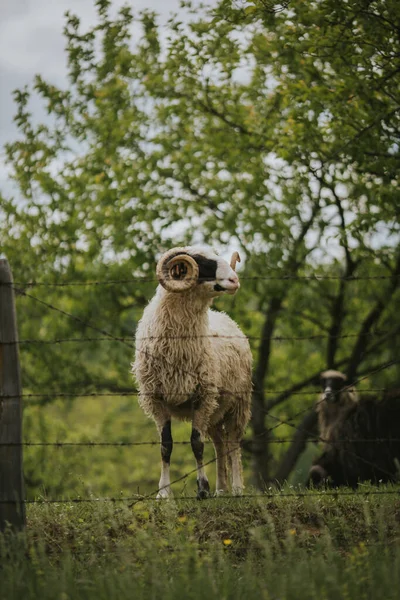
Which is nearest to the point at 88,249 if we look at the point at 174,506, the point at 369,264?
the point at 369,264

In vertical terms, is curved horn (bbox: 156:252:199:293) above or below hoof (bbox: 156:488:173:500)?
above

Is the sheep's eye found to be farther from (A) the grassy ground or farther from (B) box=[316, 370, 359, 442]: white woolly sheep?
(B) box=[316, 370, 359, 442]: white woolly sheep

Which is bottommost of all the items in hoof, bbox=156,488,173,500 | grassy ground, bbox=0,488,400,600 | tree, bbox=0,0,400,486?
grassy ground, bbox=0,488,400,600

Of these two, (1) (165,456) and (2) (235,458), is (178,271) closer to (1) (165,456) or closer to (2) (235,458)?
(1) (165,456)

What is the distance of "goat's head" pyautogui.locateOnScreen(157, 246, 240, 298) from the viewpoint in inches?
302

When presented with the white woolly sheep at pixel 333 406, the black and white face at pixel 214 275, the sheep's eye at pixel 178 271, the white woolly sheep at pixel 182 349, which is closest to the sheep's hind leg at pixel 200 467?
Result: the white woolly sheep at pixel 182 349

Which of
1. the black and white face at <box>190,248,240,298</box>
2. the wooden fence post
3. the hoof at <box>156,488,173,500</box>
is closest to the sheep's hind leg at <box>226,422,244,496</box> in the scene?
the hoof at <box>156,488,173,500</box>

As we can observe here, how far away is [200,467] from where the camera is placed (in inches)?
307

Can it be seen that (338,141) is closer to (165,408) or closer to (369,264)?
(369,264)

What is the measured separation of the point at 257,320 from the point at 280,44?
9.68 meters

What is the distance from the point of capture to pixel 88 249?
1755cm

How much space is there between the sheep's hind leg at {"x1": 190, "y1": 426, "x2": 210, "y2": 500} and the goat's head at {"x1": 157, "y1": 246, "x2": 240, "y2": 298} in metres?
1.33

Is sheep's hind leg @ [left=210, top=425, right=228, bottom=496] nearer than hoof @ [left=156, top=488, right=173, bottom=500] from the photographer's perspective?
No

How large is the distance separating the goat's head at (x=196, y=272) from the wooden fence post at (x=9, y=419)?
170 cm
